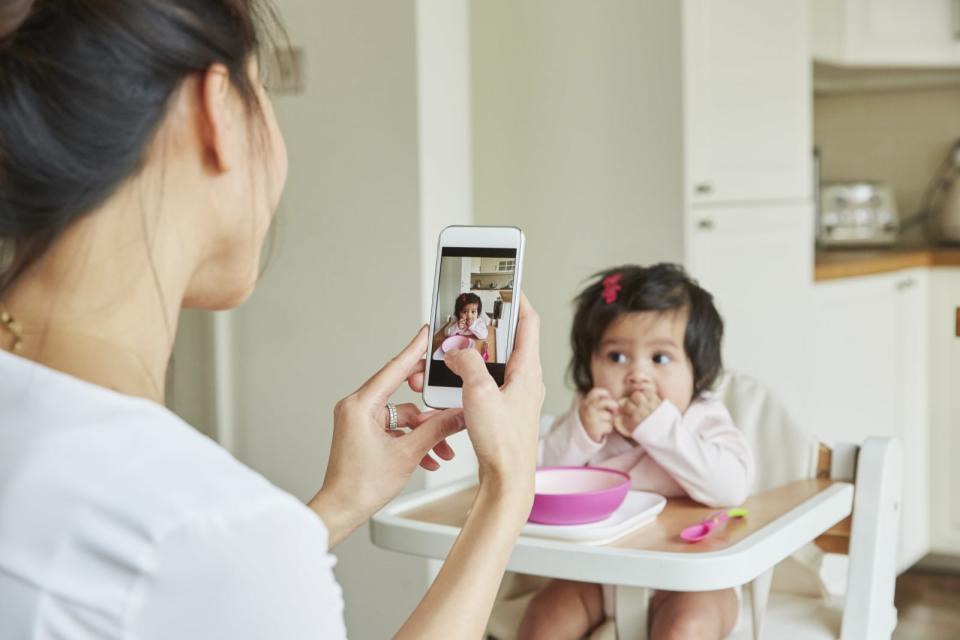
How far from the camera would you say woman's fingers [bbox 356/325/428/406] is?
1.14m

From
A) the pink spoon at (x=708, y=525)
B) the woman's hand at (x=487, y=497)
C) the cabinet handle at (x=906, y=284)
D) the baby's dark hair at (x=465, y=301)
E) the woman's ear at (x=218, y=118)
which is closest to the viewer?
the woman's ear at (x=218, y=118)

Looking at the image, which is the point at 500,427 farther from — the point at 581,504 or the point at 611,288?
the point at 611,288

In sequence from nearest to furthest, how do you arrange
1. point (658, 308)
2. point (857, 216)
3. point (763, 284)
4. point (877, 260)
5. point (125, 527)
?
point (125, 527)
point (658, 308)
point (763, 284)
point (877, 260)
point (857, 216)

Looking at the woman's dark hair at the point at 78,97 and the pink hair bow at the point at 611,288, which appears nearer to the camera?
the woman's dark hair at the point at 78,97

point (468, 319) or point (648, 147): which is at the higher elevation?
point (648, 147)

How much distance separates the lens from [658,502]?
1580 millimetres

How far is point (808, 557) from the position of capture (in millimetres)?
1734

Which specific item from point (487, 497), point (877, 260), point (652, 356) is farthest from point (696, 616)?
point (877, 260)

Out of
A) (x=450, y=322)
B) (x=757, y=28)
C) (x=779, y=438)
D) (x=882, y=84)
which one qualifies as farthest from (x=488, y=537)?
(x=882, y=84)

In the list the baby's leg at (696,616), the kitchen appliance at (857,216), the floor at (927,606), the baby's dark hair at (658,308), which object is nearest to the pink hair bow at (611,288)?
the baby's dark hair at (658,308)

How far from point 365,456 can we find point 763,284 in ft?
5.80

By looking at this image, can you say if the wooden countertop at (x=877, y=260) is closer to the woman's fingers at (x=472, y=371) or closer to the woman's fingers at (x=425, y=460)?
the woman's fingers at (x=425, y=460)

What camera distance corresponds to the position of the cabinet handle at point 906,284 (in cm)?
316

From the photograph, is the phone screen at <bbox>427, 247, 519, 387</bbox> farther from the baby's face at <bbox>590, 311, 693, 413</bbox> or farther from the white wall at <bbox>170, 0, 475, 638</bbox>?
the white wall at <bbox>170, 0, 475, 638</bbox>
